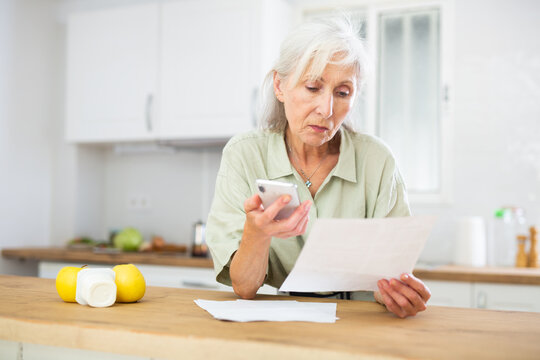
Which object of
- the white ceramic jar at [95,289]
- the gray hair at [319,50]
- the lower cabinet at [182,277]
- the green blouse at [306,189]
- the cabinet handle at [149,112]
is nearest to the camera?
the white ceramic jar at [95,289]

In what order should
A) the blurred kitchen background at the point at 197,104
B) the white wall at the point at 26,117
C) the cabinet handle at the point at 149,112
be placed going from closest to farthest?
the blurred kitchen background at the point at 197,104 < the cabinet handle at the point at 149,112 < the white wall at the point at 26,117

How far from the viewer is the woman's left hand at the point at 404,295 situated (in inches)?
46.9

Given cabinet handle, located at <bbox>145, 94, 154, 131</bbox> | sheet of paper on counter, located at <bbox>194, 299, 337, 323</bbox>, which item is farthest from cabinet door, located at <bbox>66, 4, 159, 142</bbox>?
sheet of paper on counter, located at <bbox>194, 299, 337, 323</bbox>

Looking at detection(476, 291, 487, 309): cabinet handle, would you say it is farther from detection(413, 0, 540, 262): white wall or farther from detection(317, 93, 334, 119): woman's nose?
detection(317, 93, 334, 119): woman's nose

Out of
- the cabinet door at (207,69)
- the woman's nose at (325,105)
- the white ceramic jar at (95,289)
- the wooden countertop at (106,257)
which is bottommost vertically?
the wooden countertop at (106,257)

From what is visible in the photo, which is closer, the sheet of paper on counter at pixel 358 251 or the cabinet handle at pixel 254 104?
the sheet of paper on counter at pixel 358 251

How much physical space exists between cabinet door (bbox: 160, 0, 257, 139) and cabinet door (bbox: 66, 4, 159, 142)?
119 mm

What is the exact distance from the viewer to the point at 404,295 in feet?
3.93

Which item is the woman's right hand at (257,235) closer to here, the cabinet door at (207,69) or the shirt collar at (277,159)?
the shirt collar at (277,159)

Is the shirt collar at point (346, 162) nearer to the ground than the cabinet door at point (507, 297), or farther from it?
farther from it

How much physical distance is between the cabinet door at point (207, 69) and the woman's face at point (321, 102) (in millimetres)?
1637

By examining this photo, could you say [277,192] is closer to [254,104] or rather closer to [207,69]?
[254,104]

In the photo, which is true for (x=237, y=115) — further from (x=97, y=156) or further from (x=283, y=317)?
(x=283, y=317)

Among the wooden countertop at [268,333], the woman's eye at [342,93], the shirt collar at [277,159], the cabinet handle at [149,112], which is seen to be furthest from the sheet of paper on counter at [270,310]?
the cabinet handle at [149,112]
